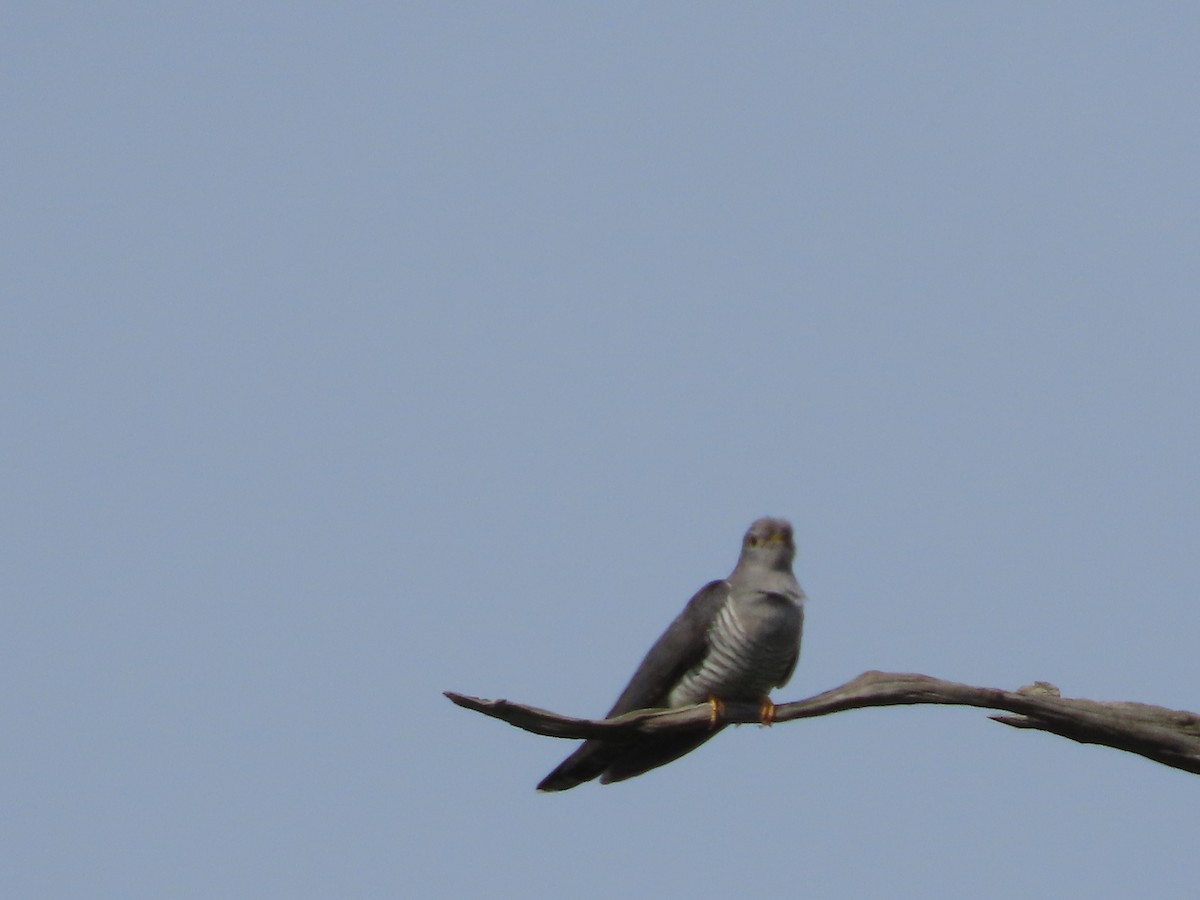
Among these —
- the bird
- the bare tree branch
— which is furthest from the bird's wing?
the bare tree branch

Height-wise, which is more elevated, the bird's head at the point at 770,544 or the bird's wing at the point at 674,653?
the bird's head at the point at 770,544

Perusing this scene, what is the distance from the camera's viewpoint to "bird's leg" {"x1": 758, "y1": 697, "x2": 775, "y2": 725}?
6988 mm

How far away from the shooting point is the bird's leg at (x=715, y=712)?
701 centimetres

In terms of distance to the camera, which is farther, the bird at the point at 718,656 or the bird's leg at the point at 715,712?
the bird at the point at 718,656

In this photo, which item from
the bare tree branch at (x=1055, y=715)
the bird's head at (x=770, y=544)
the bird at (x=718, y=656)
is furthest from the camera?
the bird's head at (x=770, y=544)

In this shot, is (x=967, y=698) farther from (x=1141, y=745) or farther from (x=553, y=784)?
(x=553, y=784)

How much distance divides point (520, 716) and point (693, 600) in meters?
1.61

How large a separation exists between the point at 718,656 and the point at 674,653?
7.5 inches

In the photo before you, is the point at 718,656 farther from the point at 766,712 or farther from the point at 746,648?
the point at 766,712

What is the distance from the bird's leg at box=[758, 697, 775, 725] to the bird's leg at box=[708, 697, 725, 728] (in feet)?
0.51

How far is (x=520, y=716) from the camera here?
6.04 m

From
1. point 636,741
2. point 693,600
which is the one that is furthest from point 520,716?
point 693,600

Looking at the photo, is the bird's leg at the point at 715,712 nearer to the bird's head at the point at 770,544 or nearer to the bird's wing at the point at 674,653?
the bird's wing at the point at 674,653

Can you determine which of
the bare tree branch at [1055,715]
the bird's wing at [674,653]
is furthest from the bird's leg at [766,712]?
the bare tree branch at [1055,715]
